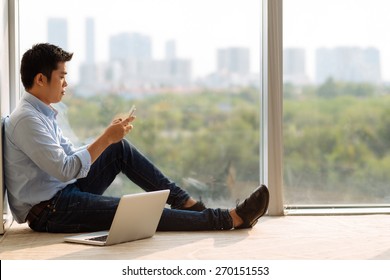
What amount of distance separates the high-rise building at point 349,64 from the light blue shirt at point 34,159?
1606mm

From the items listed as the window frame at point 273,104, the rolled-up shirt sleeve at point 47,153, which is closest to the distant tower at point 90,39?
the rolled-up shirt sleeve at point 47,153

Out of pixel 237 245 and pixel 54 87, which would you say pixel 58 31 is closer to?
pixel 54 87

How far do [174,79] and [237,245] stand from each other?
4.35ft

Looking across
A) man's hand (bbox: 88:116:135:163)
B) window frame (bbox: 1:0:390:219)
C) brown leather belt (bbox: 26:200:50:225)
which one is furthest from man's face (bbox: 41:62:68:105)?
window frame (bbox: 1:0:390:219)

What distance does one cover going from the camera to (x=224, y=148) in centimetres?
423

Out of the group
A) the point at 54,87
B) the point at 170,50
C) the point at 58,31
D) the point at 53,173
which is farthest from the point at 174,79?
the point at 53,173

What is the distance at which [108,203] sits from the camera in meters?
3.46

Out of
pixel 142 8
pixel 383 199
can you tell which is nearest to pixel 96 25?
pixel 142 8

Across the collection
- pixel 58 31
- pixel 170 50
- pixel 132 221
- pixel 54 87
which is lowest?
pixel 132 221

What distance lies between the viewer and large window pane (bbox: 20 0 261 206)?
4.12m

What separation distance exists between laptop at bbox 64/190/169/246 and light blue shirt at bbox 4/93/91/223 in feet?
0.96

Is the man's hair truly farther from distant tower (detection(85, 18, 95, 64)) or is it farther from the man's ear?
distant tower (detection(85, 18, 95, 64))

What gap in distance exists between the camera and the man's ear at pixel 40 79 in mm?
3512

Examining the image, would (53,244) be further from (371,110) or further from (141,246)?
(371,110)
